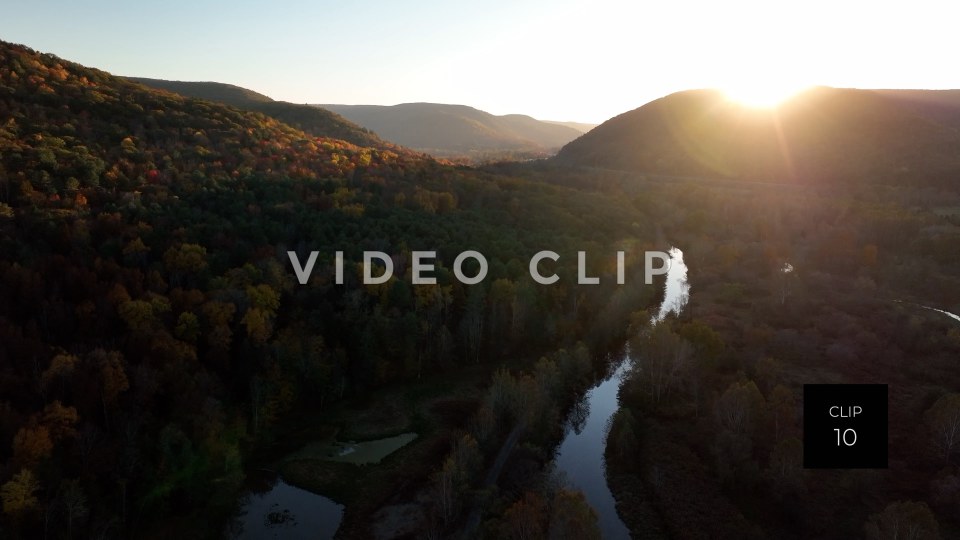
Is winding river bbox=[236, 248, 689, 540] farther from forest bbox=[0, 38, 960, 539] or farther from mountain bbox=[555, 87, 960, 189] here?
mountain bbox=[555, 87, 960, 189]

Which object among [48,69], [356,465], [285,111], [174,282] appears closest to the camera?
[356,465]

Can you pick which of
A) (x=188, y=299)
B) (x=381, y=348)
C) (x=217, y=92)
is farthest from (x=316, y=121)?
(x=188, y=299)

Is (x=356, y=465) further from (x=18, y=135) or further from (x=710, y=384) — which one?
(x=18, y=135)

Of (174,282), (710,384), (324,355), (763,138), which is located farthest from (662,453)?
(763,138)

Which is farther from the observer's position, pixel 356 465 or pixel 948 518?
pixel 356 465

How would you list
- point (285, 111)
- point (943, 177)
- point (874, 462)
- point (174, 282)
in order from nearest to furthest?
point (874, 462)
point (174, 282)
point (943, 177)
point (285, 111)

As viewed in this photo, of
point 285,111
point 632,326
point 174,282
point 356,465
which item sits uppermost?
point 285,111
